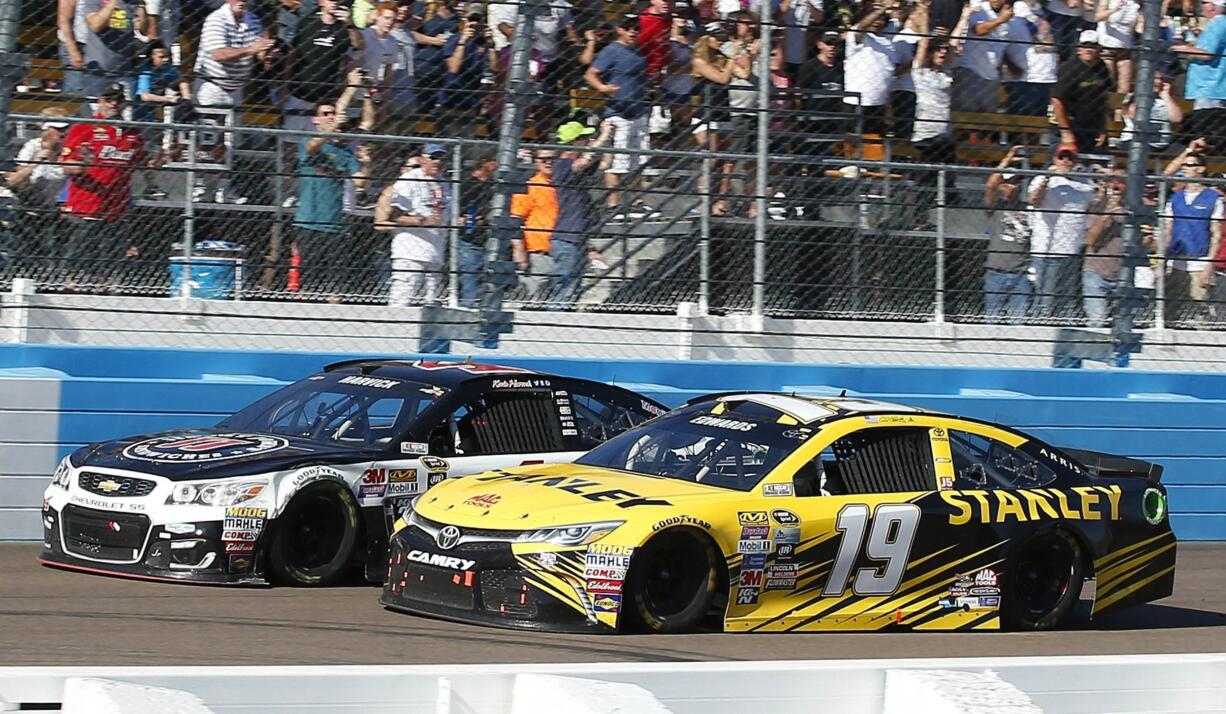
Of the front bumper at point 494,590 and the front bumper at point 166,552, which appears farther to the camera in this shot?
the front bumper at point 166,552

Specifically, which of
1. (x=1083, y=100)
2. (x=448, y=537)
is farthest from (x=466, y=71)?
(x=1083, y=100)

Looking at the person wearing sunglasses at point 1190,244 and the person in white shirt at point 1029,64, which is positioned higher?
the person in white shirt at point 1029,64

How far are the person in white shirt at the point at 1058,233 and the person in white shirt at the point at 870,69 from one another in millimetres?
1291

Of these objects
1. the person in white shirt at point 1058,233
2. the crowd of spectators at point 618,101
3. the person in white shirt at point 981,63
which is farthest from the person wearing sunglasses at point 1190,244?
the person in white shirt at point 981,63

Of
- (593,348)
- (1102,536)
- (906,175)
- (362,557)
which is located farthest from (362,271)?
(1102,536)

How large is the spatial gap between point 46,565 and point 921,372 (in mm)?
6078

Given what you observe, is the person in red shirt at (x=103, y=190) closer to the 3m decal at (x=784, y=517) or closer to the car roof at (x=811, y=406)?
the car roof at (x=811, y=406)

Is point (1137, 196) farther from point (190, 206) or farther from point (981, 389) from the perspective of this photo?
point (190, 206)

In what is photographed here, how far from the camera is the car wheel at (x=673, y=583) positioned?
7.59 metres

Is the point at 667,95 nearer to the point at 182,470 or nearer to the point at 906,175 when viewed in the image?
the point at 906,175

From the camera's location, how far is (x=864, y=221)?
40.2 feet

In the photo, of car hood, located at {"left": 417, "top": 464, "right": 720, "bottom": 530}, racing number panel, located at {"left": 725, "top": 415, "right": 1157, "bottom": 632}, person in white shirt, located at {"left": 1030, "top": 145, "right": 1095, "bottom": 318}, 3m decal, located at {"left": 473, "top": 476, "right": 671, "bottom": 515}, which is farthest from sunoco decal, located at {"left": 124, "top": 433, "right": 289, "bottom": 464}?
person in white shirt, located at {"left": 1030, "top": 145, "right": 1095, "bottom": 318}

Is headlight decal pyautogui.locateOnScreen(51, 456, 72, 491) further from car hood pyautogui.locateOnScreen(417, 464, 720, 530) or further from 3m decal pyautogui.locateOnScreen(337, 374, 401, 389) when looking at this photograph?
car hood pyautogui.locateOnScreen(417, 464, 720, 530)

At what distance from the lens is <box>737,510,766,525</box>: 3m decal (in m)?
7.85
